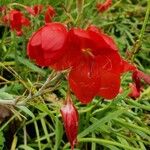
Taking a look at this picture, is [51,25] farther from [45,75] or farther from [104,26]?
[104,26]

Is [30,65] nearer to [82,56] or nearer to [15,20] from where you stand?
[15,20]

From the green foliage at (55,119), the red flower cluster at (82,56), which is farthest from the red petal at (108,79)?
the green foliage at (55,119)

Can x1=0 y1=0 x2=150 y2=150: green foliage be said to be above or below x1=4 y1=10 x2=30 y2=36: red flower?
below

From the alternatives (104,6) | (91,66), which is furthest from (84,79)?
(104,6)

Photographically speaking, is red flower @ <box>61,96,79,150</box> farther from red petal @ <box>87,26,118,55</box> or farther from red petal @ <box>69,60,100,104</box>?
red petal @ <box>87,26,118,55</box>

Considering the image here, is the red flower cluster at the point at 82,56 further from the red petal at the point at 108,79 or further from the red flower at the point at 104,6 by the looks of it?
the red flower at the point at 104,6

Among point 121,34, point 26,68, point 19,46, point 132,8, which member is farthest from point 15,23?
point 132,8

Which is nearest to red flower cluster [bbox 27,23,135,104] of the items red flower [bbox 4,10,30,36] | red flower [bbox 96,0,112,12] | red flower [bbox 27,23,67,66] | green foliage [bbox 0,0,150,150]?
red flower [bbox 27,23,67,66]
